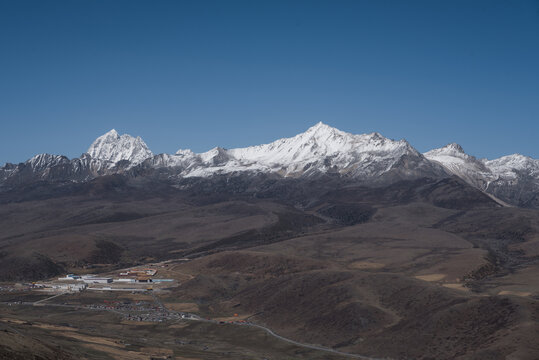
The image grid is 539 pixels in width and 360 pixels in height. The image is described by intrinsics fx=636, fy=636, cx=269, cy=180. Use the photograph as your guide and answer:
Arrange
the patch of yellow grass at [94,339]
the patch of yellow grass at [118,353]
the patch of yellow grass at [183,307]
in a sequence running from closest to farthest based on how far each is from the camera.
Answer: the patch of yellow grass at [118,353], the patch of yellow grass at [94,339], the patch of yellow grass at [183,307]

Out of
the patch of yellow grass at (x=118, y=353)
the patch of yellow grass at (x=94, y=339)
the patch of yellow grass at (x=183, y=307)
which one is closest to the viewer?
the patch of yellow grass at (x=118, y=353)

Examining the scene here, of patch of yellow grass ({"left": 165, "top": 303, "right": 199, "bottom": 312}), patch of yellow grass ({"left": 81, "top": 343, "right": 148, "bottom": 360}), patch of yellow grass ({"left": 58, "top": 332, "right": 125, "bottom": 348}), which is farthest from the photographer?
patch of yellow grass ({"left": 165, "top": 303, "right": 199, "bottom": 312})

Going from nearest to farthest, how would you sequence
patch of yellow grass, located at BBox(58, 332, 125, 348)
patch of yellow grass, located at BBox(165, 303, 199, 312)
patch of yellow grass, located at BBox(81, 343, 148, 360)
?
patch of yellow grass, located at BBox(81, 343, 148, 360), patch of yellow grass, located at BBox(58, 332, 125, 348), patch of yellow grass, located at BBox(165, 303, 199, 312)

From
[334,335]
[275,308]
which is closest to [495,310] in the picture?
[334,335]

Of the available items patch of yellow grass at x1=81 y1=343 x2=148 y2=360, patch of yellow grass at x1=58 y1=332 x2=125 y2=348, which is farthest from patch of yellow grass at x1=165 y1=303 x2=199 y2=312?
patch of yellow grass at x1=81 y1=343 x2=148 y2=360

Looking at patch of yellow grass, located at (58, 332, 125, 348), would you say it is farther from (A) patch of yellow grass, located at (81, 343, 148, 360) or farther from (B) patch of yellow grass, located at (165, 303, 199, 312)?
(B) patch of yellow grass, located at (165, 303, 199, 312)

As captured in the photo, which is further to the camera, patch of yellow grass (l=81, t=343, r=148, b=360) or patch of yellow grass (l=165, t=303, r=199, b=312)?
patch of yellow grass (l=165, t=303, r=199, b=312)

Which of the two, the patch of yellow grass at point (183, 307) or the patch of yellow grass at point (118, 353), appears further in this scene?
the patch of yellow grass at point (183, 307)

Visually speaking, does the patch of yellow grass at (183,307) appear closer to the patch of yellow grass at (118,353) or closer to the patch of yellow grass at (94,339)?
the patch of yellow grass at (94,339)

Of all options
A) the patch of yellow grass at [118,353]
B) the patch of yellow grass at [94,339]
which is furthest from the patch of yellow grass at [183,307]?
the patch of yellow grass at [118,353]

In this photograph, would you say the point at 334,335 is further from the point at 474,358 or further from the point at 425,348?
the point at 474,358

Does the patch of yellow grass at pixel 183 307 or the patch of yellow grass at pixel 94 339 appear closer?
the patch of yellow grass at pixel 94 339
